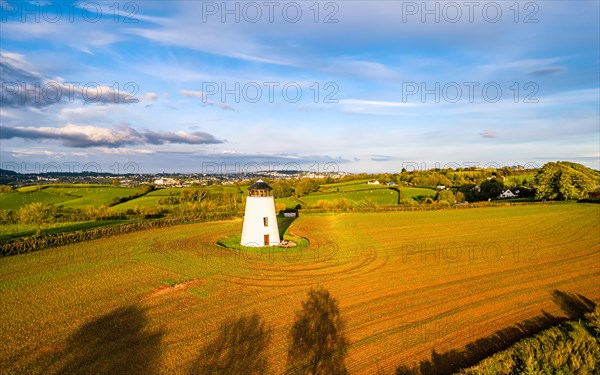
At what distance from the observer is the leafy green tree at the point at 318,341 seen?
11.3 m

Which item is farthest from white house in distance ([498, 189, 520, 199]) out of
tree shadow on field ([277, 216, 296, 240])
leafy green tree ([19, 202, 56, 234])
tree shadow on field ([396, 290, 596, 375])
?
leafy green tree ([19, 202, 56, 234])

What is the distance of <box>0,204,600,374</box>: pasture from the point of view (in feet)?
39.9

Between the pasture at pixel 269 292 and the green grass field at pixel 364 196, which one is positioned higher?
the green grass field at pixel 364 196

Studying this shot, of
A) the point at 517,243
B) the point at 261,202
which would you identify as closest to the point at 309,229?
the point at 261,202

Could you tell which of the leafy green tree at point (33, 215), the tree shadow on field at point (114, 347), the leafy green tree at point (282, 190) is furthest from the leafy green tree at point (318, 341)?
the leafy green tree at point (282, 190)

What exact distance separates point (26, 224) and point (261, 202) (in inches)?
1033

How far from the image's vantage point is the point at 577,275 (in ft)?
70.6

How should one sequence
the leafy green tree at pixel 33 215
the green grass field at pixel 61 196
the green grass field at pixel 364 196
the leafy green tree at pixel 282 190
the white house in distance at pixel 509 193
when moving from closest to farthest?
the leafy green tree at pixel 33 215 → the green grass field at pixel 61 196 → the green grass field at pixel 364 196 → the leafy green tree at pixel 282 190 → the white house in distance at pixel 509 193

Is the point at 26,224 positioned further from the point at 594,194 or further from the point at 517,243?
the point at 594,194

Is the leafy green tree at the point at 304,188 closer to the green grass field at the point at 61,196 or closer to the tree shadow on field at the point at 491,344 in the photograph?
the green grass field at the point at 61,196

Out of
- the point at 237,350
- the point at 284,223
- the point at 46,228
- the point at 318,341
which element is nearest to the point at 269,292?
the point at 318,341

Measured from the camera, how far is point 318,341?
1289cm

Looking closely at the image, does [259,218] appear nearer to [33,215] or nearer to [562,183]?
[33,215]

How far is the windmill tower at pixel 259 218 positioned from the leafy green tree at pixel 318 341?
40.4ft
